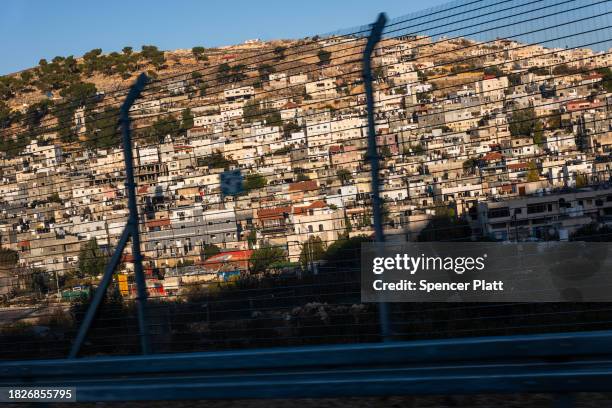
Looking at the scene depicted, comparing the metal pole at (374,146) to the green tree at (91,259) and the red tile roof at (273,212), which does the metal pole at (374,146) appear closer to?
the red tile roof at (273,212)

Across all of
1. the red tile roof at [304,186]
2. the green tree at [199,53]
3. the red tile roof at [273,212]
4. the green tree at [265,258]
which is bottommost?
the green tree at [265,258]

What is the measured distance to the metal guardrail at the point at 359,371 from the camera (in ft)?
12.9

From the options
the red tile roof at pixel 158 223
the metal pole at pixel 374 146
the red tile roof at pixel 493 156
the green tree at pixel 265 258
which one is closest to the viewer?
the red tile roof at pixel 493 156

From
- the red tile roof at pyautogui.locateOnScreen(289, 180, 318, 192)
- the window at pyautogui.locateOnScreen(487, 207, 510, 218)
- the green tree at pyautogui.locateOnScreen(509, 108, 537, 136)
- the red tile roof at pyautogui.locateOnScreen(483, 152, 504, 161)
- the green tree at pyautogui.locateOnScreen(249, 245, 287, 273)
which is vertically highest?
the green tree at pyautogui.locateOnScreen(509, 108, 537, 136)

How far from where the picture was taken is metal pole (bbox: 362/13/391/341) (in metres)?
5.36

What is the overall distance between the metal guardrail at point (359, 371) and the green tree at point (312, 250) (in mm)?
1137

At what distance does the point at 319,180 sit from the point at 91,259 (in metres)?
2.11

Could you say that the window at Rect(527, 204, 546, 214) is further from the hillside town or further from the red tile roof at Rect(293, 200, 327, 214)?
the red tile roof at Rect(293, 200, 327, 214)

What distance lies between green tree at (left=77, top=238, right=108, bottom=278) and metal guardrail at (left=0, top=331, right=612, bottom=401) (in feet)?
4.29

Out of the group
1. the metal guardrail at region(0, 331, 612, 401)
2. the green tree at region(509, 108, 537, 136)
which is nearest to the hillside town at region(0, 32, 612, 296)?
the green tree at region(509, 108, 537, 136)

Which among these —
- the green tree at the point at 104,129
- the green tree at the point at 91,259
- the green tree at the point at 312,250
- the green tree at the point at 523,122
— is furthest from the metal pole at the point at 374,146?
the green tree at the point at 91,259

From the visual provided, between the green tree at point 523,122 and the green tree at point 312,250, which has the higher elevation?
the green tree at point 523,122

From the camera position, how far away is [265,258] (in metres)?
5.80

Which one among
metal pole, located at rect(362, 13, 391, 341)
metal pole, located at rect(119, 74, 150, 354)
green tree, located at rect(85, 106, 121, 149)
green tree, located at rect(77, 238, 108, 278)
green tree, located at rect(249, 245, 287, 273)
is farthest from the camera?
green tree, located at rect(77, 238, 108, 278)
